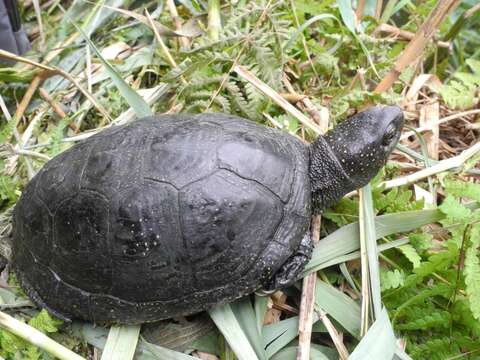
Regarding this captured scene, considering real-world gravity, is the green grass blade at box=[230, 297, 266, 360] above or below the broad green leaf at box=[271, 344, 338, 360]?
above

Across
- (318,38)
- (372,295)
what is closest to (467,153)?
(372,295)

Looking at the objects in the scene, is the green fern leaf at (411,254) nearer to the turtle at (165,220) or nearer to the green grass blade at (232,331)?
the turtle at (165,220)

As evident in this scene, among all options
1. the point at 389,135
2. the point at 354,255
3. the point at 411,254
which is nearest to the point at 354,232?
the point at 354,255

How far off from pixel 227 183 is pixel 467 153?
120 centimetres

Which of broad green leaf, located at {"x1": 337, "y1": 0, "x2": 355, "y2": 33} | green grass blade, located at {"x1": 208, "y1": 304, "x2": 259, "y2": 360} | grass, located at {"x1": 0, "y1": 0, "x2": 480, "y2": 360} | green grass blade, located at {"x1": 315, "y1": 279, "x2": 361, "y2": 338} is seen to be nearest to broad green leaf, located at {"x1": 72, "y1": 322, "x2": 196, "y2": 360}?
grass, located at {"x1": 0, "y1": 0, "x2": 480, "y2": 360}

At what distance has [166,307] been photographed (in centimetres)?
180

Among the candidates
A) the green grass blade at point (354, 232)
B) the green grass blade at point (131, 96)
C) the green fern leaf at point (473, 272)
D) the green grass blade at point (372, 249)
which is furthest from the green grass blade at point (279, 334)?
the green grass blade at point (131, 96)

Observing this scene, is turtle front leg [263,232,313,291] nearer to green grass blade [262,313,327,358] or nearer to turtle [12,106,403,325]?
turtle [12,106,403,325]

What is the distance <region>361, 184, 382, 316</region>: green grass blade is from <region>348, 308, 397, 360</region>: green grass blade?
0.07 meters

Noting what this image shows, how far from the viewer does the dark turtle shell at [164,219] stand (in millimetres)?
1708

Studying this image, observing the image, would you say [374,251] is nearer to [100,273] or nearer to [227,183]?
[227,183]

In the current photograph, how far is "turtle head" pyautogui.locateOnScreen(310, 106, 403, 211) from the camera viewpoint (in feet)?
6.59

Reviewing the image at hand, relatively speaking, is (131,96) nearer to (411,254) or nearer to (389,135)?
(389,135)

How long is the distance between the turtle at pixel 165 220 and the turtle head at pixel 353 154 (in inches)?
1.0
